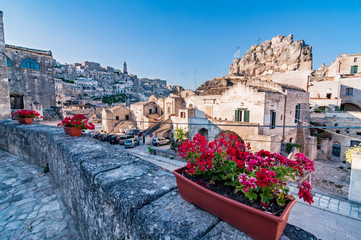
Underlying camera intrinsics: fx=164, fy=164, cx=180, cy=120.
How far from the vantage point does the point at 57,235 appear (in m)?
2.46

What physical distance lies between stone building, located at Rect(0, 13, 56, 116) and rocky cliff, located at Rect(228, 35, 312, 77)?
4831 centimetres

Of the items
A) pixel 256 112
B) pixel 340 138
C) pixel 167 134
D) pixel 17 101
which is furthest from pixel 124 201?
pixel 167 134

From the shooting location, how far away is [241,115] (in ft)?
50.2

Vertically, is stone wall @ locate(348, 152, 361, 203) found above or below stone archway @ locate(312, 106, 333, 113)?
below

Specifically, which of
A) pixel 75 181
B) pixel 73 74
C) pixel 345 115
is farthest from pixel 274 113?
pixel 73 74

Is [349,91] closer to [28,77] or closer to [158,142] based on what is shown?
[158,142]

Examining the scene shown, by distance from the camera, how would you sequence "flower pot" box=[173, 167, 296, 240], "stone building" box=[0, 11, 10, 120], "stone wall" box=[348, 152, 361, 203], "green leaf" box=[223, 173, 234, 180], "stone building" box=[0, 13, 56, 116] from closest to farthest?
"flower pot" box=[173, 167, 296, 240] → "green leaf" box=[223, 173, 234, 180] → "stone wall" box=[348, 152, 361, 203] → "stone building" box=[0, 11, 10, 120] → "stone building" box=[0, 13, 56, 116]

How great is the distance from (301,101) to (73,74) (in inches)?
3749

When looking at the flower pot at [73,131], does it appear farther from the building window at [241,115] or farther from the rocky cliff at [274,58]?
the rocky cliff at [274,58]

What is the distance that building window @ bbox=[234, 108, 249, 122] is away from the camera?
581 inches

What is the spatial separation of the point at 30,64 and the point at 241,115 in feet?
66.2

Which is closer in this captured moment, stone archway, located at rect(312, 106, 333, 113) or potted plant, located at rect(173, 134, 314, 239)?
potted plant, located at rect(173, 134, 314, 239)

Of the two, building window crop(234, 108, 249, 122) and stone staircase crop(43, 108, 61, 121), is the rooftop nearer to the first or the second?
stone staircase crop(43, 108, 61, 121)

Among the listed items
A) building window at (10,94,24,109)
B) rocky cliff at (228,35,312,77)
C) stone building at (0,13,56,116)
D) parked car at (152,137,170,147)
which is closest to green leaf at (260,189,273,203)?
stone building at (0,13,56,116)
